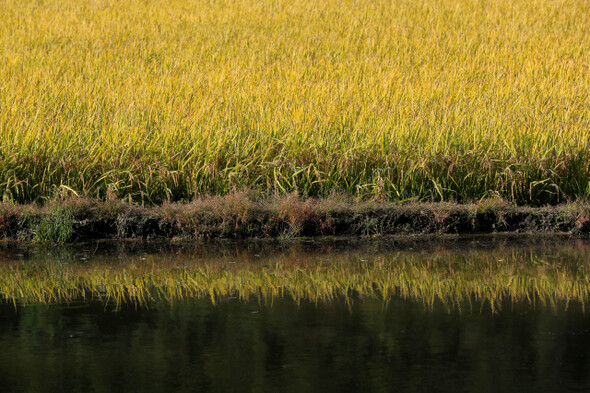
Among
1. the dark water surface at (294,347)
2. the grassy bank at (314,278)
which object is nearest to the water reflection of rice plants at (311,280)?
the grassy bank at (314,278)

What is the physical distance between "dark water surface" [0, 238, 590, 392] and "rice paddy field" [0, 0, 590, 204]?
7.74 ft

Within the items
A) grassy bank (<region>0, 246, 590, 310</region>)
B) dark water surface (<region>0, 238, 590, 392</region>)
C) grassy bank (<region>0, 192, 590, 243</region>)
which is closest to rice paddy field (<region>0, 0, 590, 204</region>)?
grassy bank (<region>0, 192, 590, 243</region>)

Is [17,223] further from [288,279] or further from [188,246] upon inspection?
[288,279]

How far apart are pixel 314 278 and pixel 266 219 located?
4.23 ft

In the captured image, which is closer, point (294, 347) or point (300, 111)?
point (294, 347)

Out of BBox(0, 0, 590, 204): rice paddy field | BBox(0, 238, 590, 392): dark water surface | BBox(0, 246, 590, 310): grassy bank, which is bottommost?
BBox(0, 246, 590, 310): grassy bank

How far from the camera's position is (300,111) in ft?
26.3

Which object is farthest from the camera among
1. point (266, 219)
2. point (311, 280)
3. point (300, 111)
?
point (300, 111)

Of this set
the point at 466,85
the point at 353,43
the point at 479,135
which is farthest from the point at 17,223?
the point at 353,43

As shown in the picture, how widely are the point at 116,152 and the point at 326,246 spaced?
1970mm

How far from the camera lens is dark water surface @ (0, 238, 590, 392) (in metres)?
3.43

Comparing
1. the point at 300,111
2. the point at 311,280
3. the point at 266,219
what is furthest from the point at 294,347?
the point at 300,111

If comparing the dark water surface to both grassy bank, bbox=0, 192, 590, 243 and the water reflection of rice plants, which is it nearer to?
the water reflection of rice plants

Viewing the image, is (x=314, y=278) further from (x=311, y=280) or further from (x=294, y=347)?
(x=294, y=347)
